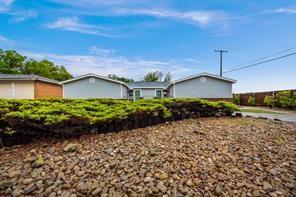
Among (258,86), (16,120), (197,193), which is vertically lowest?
(197,193)

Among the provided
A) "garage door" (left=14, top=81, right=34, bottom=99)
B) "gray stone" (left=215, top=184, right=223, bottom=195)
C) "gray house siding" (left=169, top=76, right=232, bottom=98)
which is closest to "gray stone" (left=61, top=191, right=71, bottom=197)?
"gray stone" (left=215, top=184, right=223, bottom=195)

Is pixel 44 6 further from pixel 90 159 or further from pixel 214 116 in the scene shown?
pixel 214 116

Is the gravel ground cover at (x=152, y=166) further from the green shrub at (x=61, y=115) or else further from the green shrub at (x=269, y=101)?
the green shrub at (x=269, y=101)

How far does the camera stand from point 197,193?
11.3ft

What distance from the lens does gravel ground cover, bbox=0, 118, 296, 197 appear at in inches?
141

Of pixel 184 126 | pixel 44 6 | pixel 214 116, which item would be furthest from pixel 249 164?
pixel 44 6

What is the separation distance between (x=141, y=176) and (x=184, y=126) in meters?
3.24

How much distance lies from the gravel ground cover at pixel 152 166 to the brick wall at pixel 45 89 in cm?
1543

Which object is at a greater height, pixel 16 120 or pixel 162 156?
pixel 16 120

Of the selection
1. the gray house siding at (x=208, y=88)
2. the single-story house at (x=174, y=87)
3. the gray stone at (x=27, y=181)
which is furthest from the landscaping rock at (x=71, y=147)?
the gray house siding at (x=208, y=88)

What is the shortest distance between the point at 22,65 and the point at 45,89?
1696 centimetres

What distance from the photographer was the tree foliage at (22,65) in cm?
3284

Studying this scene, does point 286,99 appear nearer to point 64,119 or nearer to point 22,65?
point 64,119

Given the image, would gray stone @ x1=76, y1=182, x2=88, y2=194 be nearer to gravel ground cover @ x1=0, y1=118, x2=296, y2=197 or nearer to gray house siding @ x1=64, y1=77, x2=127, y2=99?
gravel ground cover @ x1=0, y1=118, x2=296, y2=197
